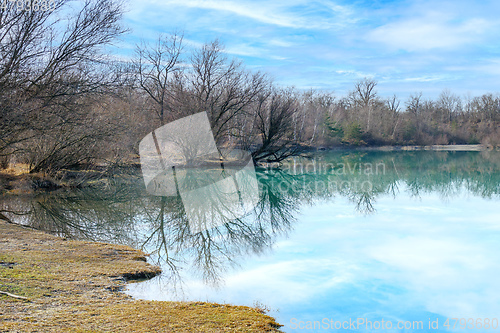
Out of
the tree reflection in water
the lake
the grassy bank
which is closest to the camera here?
the grassy bank

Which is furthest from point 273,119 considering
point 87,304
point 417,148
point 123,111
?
point 417,148

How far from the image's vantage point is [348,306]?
650 centimetres

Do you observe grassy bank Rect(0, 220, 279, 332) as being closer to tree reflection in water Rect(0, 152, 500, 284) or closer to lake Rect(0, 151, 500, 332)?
lake Rect(0, 151, 500, 332)

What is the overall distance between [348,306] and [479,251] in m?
5.10

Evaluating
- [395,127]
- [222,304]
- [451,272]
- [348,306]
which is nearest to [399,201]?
[451,272]

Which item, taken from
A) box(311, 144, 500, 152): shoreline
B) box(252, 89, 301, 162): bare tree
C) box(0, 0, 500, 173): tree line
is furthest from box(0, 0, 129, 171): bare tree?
box(311, 144, 500, 152): shoreline

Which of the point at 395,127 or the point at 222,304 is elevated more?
the point at 395,127

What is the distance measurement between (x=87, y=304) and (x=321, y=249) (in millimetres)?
5984

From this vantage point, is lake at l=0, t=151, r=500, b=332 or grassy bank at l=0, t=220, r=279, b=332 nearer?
grassy bank at l=0, t=220, r=279, b=332

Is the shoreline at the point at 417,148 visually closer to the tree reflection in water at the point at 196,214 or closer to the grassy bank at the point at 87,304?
the tree reflection in water at the point at 196,214

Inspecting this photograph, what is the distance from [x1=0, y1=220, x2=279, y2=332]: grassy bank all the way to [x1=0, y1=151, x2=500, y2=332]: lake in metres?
0.55

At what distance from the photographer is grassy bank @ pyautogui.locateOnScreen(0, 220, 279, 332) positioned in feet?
14.4

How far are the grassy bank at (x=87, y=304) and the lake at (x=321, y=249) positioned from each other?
Answer: 55 cm

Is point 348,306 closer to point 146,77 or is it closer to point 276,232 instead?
point 276,232
